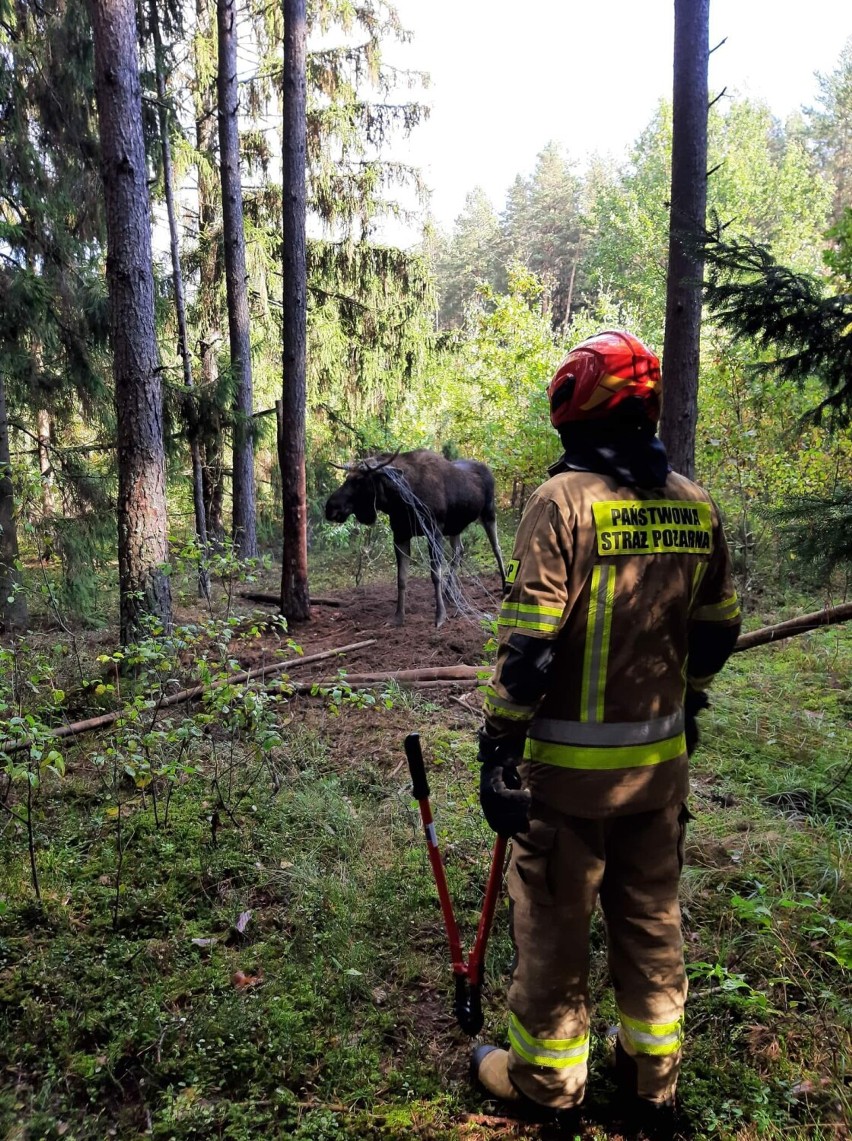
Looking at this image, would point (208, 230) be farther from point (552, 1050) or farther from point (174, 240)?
point (552, 1050)

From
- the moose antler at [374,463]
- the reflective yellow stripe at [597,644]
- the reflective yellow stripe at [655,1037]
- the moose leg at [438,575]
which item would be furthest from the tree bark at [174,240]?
the reflective yellow stripe at [655,1037]

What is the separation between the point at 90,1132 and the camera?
7.51ft

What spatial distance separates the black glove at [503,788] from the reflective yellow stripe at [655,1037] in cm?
78

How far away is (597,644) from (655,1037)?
130 centimetres

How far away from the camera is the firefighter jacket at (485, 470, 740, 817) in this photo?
6.53ft

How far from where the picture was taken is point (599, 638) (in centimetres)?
205

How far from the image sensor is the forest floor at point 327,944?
2.40m

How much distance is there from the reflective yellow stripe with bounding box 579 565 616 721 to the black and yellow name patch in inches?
3.6

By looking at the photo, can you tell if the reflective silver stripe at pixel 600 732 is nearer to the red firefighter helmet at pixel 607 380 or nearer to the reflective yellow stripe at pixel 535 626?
the reflective yellow stripe at pixel 535 626

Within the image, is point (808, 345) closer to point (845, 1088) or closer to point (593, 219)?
point (845, 1088)

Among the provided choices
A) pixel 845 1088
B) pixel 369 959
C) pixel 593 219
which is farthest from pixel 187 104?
pixel 593 219

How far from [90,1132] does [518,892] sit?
1.68 m

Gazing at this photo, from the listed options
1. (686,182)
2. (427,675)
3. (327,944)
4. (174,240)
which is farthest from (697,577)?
(174,240)

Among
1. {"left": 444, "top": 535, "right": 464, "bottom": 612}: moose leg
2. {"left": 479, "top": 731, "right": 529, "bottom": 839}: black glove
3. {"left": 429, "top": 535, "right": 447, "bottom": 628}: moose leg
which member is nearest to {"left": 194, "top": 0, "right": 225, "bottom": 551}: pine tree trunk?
{"left": 444, "top": 535, "right": 464, "bottom": 612}: moose leg
